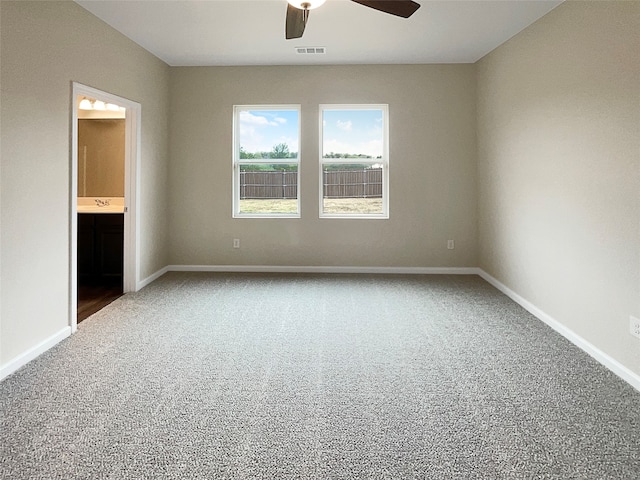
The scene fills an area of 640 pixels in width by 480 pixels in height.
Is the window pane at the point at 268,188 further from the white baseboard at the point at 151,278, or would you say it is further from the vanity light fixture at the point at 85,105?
the vanity light fixture at the point at 85,105

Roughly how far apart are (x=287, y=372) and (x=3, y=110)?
2.34m

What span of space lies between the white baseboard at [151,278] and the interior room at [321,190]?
36mm

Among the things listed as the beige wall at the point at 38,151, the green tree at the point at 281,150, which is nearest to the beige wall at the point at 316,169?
the green tree at the point at 281,150

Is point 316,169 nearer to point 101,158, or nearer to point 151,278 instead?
point 151,278

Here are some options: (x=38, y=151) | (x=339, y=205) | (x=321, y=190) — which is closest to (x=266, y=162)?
(x=321, y=190)

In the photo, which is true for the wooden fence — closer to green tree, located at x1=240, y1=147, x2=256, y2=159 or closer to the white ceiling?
green tree, located at x1=240, y1=147, x2=256, y2=159

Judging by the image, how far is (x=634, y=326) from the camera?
253 centimetres

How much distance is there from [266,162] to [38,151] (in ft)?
9.80

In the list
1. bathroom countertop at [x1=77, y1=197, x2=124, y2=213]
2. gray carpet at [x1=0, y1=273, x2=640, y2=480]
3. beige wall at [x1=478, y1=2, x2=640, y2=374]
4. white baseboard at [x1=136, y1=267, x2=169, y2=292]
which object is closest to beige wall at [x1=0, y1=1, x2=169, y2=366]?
gray carpet at [x1=0, y1=273, x2=640, y2=480]

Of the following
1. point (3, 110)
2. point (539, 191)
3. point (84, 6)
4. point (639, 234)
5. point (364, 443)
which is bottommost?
point (364, 443)

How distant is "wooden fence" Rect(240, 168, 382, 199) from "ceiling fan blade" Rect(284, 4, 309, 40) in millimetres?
2589

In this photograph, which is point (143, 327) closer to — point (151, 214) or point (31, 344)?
point (31, 344)

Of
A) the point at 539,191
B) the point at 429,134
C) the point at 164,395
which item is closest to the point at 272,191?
the point at 429,134

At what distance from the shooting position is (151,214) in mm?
4992
